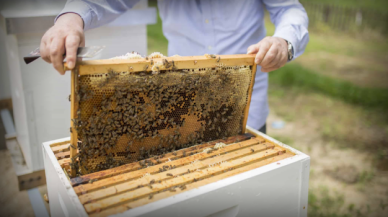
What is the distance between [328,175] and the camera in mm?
4613

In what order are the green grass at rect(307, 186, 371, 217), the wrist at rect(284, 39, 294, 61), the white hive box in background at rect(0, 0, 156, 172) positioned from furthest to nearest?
the green grass at rect(307, 186, 371, 217) < the white hive box in background at rect(0, 0, 156, 172) < the wrist at rect(284, 39, 294, 61)

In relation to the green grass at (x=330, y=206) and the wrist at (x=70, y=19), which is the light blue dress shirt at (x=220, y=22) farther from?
the green grass at (x=330, y=206)

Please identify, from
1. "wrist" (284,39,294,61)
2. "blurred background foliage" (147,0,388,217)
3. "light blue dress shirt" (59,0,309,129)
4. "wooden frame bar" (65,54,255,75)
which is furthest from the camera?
"blurred background foliage" (147,0,388,217)

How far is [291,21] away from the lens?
7.86ft

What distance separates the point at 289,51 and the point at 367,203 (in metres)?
2.94

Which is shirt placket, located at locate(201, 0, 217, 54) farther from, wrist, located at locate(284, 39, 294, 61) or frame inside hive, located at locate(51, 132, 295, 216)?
frame inside hive, located at locate(51, 132, 295, 216)

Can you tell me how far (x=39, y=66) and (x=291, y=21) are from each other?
2.67 metres

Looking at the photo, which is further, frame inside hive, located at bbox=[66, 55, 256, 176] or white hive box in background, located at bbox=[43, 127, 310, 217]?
frame inside hive, located at bbox=[66, 55, 256, 176]

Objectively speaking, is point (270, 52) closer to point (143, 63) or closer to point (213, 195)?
point (143, 63)

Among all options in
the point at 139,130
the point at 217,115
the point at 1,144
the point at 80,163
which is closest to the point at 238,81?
the point at 217,115

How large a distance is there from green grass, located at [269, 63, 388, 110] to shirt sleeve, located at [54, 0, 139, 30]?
253 inches

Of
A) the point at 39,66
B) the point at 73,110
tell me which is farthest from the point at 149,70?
the point at 39,66

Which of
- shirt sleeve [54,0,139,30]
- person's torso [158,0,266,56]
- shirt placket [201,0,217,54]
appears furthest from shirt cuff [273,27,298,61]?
shirt sleeve [54,0,139,30]

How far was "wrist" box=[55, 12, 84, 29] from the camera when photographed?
5.82 ft
